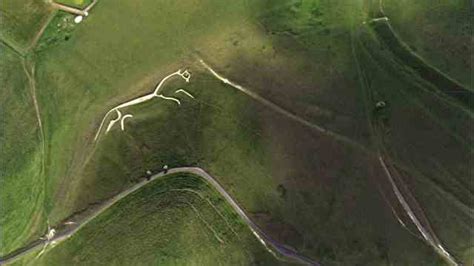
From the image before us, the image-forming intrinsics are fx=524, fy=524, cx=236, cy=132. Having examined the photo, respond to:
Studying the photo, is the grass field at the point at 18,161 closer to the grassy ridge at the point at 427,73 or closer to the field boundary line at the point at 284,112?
the field boundary line at the point at 284,112

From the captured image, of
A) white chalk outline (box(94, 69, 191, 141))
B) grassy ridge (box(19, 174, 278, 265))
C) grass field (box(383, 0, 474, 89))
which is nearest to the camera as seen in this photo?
grassy ridge (box(19, 174, 278, 265))

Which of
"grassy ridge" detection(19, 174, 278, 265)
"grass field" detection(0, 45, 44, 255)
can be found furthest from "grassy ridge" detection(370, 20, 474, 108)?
"grass field" detection(0, 45, 44, 255)

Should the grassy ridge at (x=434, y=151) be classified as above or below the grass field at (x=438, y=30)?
below

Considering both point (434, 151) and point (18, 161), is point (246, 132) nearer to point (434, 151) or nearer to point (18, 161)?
point (434, 151)

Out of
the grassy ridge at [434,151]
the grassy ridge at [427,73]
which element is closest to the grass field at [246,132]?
the grassy ridge at [434,151]

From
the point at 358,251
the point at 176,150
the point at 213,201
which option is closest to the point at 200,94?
the point at 176,150

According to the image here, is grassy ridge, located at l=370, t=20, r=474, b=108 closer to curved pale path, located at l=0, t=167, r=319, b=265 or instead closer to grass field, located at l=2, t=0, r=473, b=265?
grass field, located at l=2, t=0, r=473, b=265
